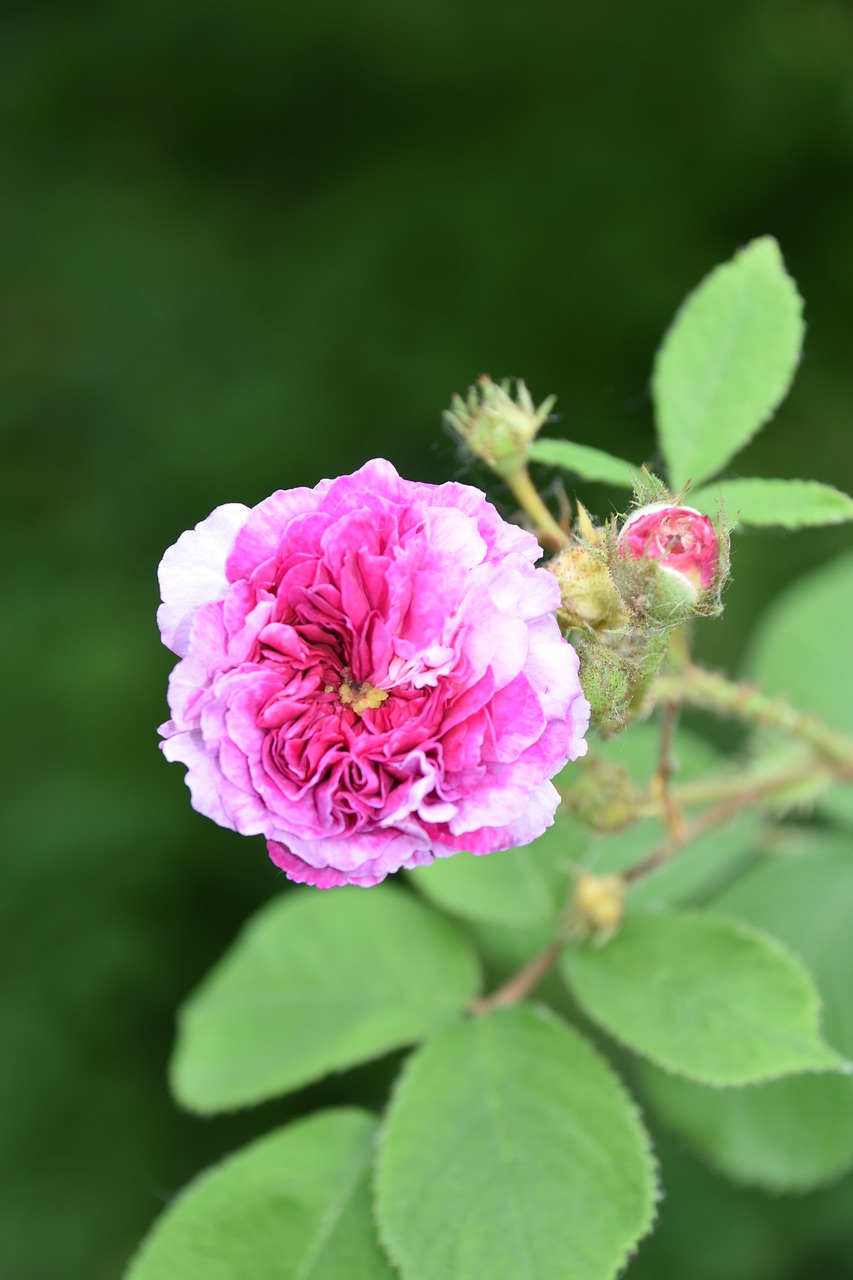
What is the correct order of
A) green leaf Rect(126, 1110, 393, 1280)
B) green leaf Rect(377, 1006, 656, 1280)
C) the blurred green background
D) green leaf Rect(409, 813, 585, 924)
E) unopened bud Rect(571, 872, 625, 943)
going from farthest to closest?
1. the blurred green background
2. green leaf Rect(409, 813, 585, 924)
3. unopened bud Rect(571, 872, 625, 943)
4. green leaf Rect(126, 1110, 393, 1280)
5. green leaf Rect(377, 1006, 656, 1280)

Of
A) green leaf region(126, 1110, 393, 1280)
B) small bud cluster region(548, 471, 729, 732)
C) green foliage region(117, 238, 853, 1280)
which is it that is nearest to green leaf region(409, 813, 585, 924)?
green foliage region(117, 238, 853, 1280)

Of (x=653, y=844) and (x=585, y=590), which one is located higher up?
(x=585, y=590)

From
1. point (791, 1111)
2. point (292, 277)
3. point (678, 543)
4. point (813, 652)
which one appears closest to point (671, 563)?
point (678, 543)

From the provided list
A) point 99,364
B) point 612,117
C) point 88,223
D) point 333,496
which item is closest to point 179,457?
point 99,364

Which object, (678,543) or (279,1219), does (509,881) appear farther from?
(678,543)

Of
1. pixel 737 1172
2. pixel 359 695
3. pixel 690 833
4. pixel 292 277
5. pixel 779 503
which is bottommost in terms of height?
pixel 737 1172

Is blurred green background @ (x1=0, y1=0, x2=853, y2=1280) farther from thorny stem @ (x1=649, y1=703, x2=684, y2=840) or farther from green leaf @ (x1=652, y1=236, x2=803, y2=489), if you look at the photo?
thorny stem @ (x1=649, y1=703, x2=684, y2=840)

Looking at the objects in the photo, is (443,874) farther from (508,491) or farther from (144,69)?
(144,69)

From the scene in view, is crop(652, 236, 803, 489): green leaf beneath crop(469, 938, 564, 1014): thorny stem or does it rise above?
above
